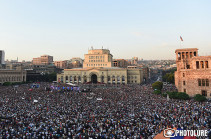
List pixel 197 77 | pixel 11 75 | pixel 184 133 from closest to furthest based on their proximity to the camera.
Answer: pixel 184 133
pixel 197 77
pixel 11 75

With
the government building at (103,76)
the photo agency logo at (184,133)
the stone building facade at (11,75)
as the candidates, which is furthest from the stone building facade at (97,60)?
the photo agency logo at (184,133)

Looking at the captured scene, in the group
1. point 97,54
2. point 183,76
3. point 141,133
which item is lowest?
point 141,133

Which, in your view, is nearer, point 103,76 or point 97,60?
point 103,76

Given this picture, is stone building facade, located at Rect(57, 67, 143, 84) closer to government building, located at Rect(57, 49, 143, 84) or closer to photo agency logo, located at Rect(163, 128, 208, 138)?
government building, located at Rect(57, 49, 143, 84)

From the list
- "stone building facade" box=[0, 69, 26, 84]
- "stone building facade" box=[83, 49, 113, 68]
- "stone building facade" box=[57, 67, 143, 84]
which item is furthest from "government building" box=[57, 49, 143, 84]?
"stone building facade" box=[0, 69, 26, 84]

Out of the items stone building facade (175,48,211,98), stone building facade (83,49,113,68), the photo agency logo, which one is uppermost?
stone building facade (83,49,113,68)

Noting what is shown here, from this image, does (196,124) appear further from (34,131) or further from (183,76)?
(183,76)

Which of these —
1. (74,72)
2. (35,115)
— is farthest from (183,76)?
(74,72)

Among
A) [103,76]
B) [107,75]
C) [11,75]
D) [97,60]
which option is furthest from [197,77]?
[11,75]

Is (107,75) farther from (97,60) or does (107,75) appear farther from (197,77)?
(197,77)
